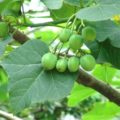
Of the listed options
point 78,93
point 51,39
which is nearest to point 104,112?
point 78,93

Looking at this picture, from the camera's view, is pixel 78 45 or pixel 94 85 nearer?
pixel 78 45

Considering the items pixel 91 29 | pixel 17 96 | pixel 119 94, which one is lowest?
pixel 119 94

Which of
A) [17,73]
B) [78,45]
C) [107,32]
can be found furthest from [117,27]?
[17,73]

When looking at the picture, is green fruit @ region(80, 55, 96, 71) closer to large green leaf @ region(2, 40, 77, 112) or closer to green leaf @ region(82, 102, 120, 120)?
large green leaf @ region(2, 40, 77, 112)

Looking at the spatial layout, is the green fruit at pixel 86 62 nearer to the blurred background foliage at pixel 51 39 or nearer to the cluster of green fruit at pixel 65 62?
the cluster of green fruit at pixel 65 62

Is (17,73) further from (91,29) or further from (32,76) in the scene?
(91,29)

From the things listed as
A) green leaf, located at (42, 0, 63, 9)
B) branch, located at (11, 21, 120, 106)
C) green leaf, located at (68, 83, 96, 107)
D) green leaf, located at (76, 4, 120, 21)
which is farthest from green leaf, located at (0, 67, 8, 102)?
green leaf, located at (76, 4, 120, 21)

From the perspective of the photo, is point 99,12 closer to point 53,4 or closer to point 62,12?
point 53,4
